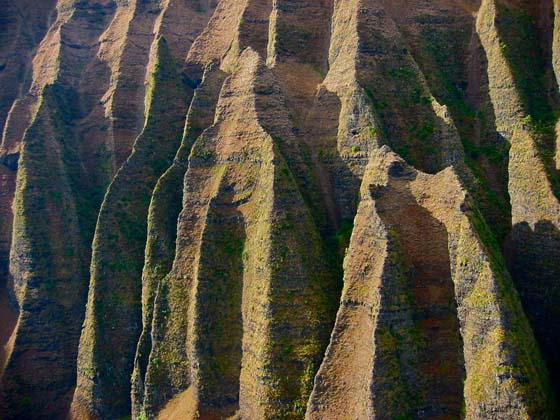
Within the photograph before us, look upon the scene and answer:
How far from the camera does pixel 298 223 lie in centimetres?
3828

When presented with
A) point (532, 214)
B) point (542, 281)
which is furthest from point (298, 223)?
point (542, 281)

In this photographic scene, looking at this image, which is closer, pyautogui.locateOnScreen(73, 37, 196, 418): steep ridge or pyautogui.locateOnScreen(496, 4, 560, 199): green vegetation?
pyautogui.locateOnScreen(496, 4, 560, 199): green vegetation

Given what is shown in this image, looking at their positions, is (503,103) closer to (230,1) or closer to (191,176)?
(191,176)

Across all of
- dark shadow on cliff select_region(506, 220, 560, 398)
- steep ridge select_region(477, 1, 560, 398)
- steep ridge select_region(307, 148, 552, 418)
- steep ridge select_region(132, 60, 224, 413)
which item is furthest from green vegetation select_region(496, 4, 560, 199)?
steep ridge select_region(132, 60, 224, 413)

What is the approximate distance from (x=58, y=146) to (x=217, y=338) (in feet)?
92.1

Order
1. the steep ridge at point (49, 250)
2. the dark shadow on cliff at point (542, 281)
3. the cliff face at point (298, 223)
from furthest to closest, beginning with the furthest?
1. the steep ridge at point (49, 250)
2. the dark shadow on cliff at point (542, 281)
3. the cliff face at point (298, 223)

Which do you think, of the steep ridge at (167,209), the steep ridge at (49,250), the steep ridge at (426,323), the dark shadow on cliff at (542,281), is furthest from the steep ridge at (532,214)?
the steep ridge at (49,250)

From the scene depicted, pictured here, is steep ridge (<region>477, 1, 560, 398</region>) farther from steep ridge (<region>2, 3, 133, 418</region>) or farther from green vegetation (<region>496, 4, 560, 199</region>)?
steep ridge (<region>2, 3, 133, 418</region>)

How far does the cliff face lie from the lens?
31922 millimetres

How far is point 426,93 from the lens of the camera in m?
42.3

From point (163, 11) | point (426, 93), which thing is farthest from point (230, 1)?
point (426, 93)

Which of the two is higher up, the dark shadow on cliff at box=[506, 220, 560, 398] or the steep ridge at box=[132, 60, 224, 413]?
the steep ridge at box=[132, 60, 224, 413]

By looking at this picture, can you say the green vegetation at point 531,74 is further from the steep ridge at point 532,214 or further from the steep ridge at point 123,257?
the steep ridge at point 123,257

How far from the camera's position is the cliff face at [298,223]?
31.9 metres
